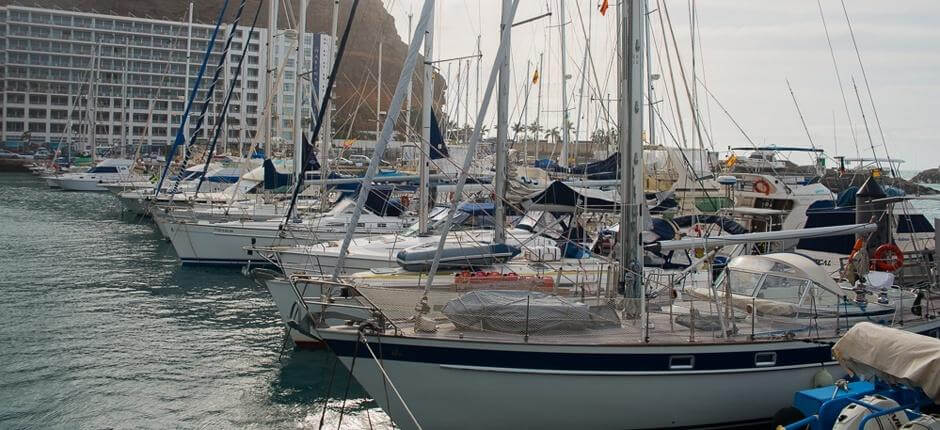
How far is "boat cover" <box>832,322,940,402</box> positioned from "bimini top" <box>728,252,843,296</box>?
101 inches

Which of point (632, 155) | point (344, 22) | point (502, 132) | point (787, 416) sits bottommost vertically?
point (787, 416)

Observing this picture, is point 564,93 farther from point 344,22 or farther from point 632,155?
point 344,22

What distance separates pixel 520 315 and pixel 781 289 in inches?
194

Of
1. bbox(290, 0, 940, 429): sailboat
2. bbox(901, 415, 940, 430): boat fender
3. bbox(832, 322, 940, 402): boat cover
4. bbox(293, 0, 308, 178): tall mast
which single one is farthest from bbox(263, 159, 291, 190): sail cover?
bbox(901, 415, 940, 430): boat fender

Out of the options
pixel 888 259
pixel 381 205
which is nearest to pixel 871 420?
pixel 888 259

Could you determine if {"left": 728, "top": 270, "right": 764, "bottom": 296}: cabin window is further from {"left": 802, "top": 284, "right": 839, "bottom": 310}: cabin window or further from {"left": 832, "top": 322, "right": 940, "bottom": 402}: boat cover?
{"left": 832, "top": 322, "right": 940, "bottom": 402}: boat cover

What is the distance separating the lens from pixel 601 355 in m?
11.0

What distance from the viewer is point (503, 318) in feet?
37.9

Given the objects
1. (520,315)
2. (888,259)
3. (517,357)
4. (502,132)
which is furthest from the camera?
(502,132)

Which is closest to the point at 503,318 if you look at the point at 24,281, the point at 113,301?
the point at 113,301

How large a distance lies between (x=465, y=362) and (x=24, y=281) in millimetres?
21654

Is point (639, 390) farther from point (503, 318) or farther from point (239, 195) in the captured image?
point (239, 195)

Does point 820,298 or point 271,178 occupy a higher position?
point 271,178

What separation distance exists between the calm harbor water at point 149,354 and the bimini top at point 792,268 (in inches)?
280
